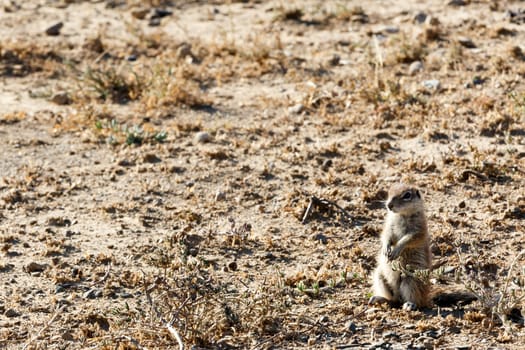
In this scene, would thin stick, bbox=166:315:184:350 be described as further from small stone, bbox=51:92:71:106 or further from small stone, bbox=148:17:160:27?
small stone, bbox=148:17:160:27

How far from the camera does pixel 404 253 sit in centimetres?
625

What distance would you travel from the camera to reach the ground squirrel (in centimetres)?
609

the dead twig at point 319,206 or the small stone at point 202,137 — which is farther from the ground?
the dead twig at point 319,206

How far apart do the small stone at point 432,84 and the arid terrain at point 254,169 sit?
0.02 meters

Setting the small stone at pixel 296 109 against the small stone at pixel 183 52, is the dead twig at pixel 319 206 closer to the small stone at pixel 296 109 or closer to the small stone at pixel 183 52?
the small stone at pixel 296 109

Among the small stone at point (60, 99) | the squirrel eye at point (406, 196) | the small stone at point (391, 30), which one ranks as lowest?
the small stone at point (60, 99)

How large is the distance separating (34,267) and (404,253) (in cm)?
295

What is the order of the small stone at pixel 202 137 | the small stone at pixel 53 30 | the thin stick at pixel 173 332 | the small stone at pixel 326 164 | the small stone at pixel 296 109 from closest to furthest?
the thin stick at pixel 173 332 < the small stone at pixel 326 164 < the small stone at pixel 202 137 < the small stone at pixel 296 109 < the small stone at pixel 53 30

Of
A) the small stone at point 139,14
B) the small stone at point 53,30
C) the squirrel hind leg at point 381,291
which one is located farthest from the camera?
the small stone at point 139,14

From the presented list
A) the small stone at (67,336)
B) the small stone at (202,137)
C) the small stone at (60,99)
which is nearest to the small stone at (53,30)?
the small stone at (60,99)

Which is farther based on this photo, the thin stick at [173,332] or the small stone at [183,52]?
the small stone at [183,52]

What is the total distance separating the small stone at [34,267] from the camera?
7.07 m

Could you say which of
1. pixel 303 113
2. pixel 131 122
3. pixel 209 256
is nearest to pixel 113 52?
pixel 131 122

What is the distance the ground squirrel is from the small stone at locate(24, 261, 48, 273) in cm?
268
